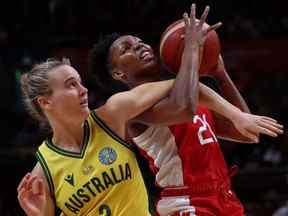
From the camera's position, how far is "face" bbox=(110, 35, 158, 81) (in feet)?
11.7

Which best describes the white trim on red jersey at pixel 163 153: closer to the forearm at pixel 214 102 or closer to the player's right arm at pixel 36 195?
the forearm at pixel 214 102

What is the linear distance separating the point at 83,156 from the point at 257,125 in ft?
2.49

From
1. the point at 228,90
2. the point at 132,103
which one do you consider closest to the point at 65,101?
the point at 132,103

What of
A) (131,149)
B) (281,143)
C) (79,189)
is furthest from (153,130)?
(281,143)

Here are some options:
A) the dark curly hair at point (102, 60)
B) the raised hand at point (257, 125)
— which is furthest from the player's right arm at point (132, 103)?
the dark curly hair at point (102, 60)

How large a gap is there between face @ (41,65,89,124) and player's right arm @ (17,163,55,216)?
0.94ft

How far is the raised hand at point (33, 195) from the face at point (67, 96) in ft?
1.00

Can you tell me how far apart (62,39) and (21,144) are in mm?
1379

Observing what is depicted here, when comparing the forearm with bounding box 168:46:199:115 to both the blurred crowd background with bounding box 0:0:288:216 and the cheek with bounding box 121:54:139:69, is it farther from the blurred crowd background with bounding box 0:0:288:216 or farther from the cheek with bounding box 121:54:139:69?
the blurred crowd background with bounding box 0:0:288:216

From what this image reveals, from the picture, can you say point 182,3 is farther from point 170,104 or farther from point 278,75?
point 170,104

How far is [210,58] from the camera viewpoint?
3.41 metres

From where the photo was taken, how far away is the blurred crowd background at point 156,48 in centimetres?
854

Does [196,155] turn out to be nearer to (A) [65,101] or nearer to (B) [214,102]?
(B) [214,102]

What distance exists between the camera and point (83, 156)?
334cm
